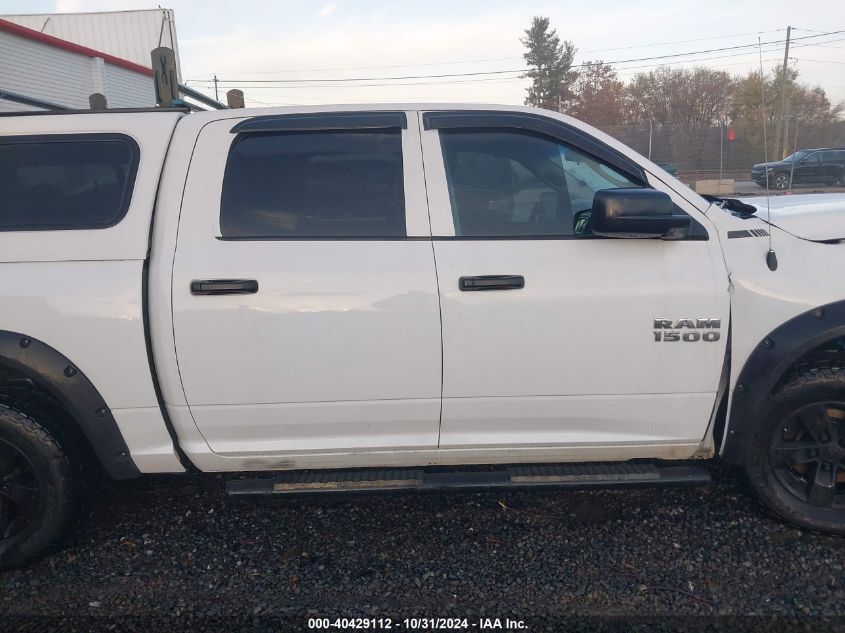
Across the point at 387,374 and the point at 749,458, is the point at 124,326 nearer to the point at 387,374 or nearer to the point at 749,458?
the point at 387,374

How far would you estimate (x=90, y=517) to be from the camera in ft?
10.3

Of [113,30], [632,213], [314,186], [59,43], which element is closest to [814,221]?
[632,213]

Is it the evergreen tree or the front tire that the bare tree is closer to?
the evergreen tree

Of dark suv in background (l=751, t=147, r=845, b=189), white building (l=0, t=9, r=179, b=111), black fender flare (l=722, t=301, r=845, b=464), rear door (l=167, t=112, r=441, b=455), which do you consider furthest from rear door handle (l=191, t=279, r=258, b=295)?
dark suv in background (l=751, t=147, r=845, b=189)

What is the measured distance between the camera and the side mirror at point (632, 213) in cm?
249

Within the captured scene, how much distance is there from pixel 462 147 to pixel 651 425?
1435 mm

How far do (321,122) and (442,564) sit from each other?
1.96m

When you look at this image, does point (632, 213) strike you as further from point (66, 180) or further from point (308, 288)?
point (66, 180)

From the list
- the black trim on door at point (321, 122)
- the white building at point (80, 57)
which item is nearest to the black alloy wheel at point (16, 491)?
the black trim on door at point (321, 122)

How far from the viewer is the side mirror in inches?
98.0

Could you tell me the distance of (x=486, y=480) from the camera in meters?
2.77

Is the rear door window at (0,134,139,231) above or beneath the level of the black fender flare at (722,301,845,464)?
above

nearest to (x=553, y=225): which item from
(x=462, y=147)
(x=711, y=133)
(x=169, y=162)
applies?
(x=462, y=147)

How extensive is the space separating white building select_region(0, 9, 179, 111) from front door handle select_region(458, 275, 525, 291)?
30.5 ft
